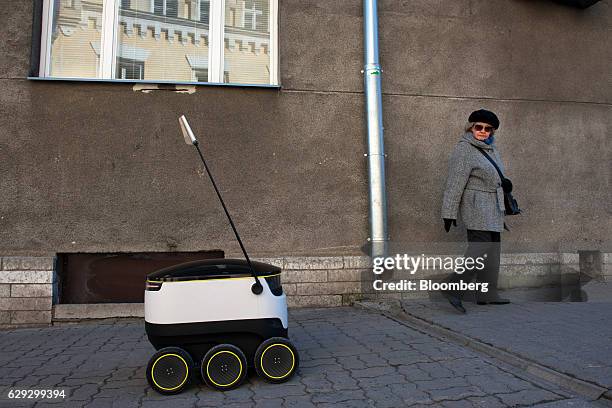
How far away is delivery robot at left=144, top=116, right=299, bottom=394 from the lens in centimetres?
252

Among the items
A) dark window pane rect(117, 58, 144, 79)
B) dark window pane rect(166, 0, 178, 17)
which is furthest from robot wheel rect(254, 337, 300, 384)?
dark window pane rect(166, 0, 178, 17)

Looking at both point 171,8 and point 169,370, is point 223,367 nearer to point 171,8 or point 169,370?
point 169,370

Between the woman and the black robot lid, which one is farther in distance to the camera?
the woman

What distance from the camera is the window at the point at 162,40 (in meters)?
5.09

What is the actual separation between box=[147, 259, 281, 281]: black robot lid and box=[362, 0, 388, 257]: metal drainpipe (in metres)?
2.47

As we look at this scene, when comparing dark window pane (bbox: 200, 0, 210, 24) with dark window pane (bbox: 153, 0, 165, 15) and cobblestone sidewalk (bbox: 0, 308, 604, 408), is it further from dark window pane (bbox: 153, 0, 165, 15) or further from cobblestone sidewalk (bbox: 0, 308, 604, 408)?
cobblestone sidewalk (bbox: 0, 308, 604, 408)

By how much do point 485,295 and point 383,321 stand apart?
42.7 inches

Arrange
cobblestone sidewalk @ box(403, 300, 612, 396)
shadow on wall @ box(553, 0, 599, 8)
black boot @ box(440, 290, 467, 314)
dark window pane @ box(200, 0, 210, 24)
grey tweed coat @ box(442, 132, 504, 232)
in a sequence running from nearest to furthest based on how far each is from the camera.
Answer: cobblestone sidewalk @ box(403, 300, 612, 396)
black boot @ box(440, 290, 467, 314)
grey tweed coat @ box(442, 132, 504, 232)
dark window pane @ box(200, 0, 210, 24)
shadow on wall @ box(553, 0, 599, 8)

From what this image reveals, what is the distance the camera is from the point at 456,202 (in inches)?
174

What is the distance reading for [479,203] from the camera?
4402 mm

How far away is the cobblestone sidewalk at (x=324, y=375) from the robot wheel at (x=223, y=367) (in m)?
0.06

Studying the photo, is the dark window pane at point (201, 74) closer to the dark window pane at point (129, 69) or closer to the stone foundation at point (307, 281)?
the dark window pane at point (129, 69)

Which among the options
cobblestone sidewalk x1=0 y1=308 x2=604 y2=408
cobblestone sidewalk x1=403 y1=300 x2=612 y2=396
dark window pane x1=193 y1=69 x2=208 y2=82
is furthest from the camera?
dark window pane x1=193 y1=69 x2=208 y2=82
